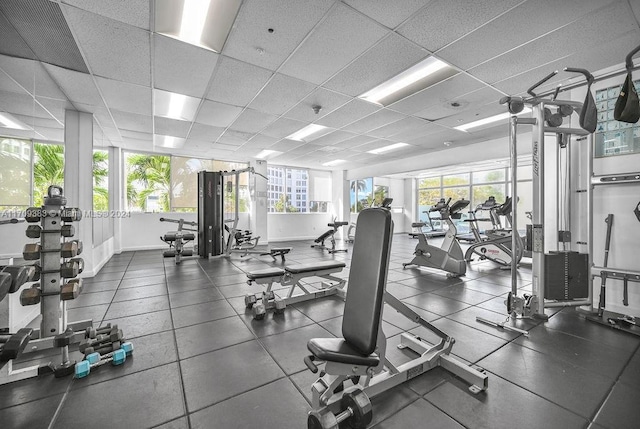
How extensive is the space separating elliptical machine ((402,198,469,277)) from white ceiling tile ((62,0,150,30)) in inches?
197

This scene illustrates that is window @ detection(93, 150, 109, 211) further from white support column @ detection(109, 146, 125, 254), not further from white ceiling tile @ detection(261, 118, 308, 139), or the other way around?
white ceiling tile @ detection(261, 118, 308, 139)

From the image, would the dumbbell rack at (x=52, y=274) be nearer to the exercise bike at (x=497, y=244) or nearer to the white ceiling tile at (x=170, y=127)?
the white ceiling tile at (x=170, y=127)

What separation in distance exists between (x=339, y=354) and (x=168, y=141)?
721cm

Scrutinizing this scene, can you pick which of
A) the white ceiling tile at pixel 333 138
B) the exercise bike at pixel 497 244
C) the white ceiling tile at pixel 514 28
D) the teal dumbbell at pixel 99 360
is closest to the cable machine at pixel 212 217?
the white ceiling tile at pixel 333 138

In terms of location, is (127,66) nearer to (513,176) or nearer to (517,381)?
(513,176)

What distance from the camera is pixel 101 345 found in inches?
83.6

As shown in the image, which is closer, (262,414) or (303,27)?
(262,414)

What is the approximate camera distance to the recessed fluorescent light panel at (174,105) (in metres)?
4.07

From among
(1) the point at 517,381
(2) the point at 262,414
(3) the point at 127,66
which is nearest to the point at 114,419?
(2) the point at 262,414

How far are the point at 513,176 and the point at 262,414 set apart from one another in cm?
308

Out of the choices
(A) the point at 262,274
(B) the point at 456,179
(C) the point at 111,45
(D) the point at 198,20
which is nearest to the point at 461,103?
(D) the point at 198,20

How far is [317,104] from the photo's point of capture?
4344 mm

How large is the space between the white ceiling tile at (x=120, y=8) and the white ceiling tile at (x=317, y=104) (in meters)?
2.16

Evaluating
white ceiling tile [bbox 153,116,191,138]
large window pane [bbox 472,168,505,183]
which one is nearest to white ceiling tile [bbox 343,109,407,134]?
white ceiling tile [bbox 153,116,191,138]
